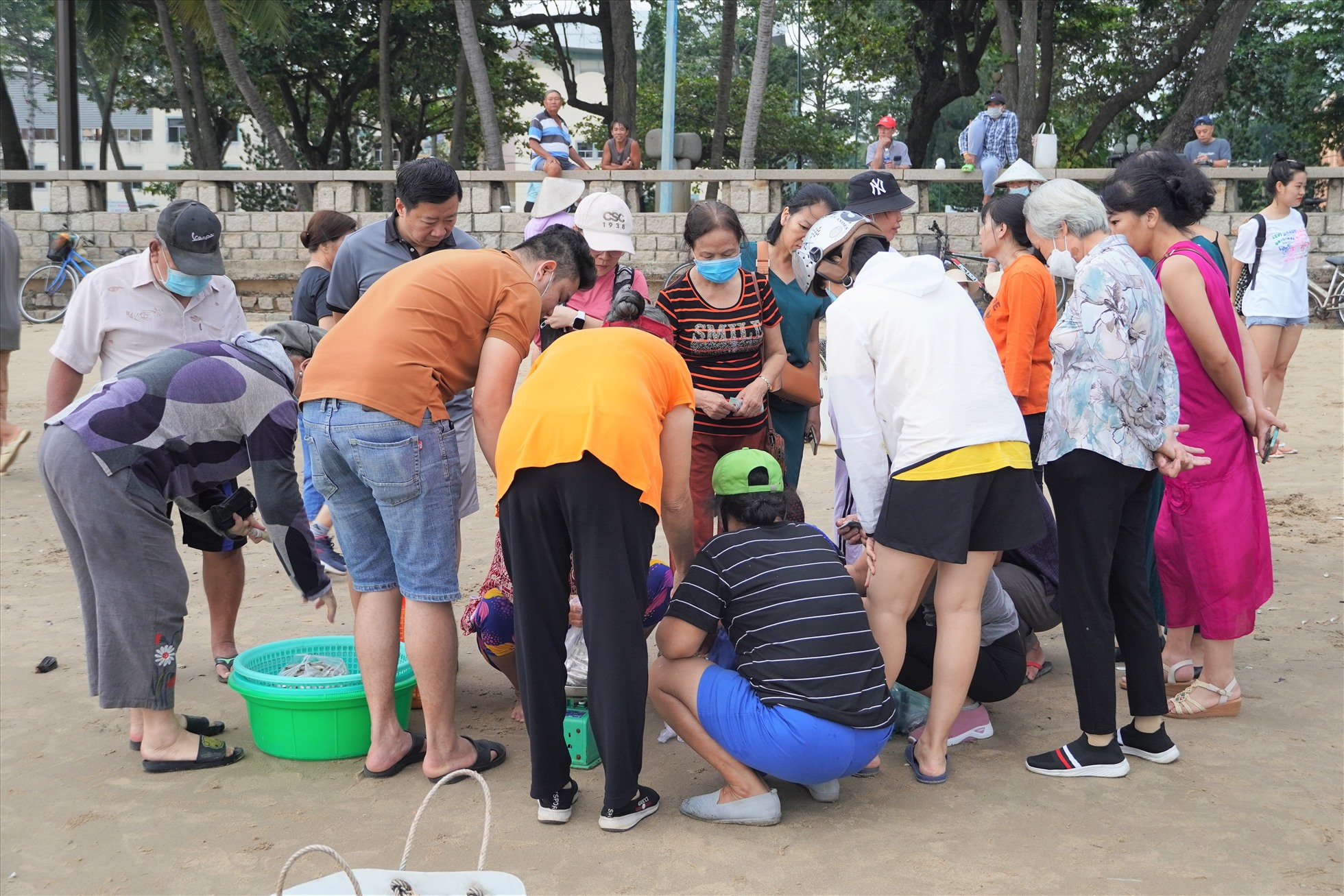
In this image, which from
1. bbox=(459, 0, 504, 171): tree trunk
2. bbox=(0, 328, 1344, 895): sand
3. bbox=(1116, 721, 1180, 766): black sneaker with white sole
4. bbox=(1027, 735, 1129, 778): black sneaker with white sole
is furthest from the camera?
bbox=(459, 0, 504, 171): tree trunk

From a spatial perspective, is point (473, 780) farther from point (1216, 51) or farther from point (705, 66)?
point (705, 66)

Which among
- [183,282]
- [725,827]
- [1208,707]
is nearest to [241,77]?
[183,282]

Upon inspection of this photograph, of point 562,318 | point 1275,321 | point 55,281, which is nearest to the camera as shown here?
point 562,318

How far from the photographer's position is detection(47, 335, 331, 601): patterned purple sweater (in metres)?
3.48

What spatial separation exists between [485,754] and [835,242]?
202 centimetres

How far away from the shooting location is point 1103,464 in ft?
11.4

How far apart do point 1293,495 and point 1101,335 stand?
4626 mm

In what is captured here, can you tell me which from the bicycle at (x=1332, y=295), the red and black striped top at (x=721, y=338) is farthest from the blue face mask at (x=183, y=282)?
the bicycle at (x=1332, y=295)

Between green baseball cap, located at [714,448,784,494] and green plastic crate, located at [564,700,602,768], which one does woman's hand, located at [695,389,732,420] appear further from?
green plastic crate, located at [564,700,602,768]

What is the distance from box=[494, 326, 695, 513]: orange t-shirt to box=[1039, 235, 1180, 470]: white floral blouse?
124 centimetres

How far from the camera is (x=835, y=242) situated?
3711 mm

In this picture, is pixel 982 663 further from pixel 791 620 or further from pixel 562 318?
pixel 562 318

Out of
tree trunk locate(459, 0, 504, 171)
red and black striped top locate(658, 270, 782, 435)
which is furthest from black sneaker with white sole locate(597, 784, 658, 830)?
tree trunk locate(459, 0, 504, 171)

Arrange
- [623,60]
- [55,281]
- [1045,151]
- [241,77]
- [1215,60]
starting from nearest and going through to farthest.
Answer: [1045,151] → [55,281] → [1215,60] → [241,77] → [623,60]
